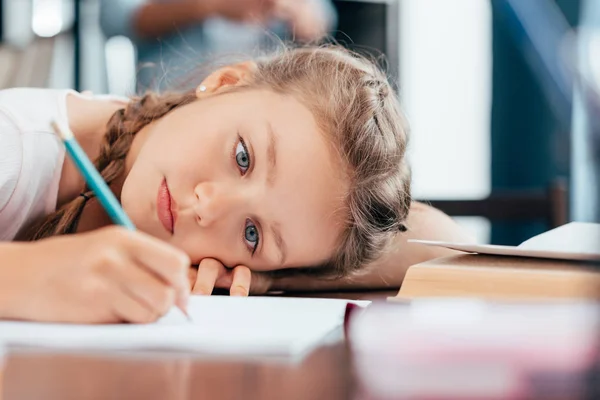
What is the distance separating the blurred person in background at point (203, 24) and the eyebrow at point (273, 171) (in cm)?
65

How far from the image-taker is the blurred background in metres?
1.75

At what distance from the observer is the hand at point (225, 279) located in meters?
0.80

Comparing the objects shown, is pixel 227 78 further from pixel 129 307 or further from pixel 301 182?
pixel 129 307

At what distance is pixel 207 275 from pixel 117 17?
1.51 metres

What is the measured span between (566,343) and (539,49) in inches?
92.7

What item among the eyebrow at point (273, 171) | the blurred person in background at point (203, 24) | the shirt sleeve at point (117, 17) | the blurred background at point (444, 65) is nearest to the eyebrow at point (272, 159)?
the eyebrow at point (273, 171)

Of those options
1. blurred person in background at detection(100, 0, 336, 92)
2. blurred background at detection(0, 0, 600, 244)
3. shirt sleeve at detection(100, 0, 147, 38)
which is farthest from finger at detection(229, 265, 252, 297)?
shirt sleeve at detection(100, 0, 147, 38)

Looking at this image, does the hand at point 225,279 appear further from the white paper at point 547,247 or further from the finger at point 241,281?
the white paper at point 547,247

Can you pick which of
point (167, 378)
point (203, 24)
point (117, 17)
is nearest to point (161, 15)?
point (203, 24)

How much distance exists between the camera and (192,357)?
1.35ft

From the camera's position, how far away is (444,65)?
2.88m

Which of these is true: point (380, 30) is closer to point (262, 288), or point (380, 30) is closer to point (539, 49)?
point (539, 49)

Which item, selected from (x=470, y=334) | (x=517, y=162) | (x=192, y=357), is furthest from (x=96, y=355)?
(x=517, y=162)

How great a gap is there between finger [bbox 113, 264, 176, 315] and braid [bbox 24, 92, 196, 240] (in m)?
0.47
